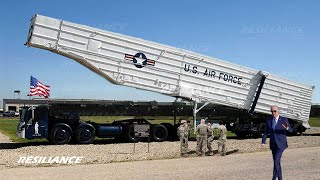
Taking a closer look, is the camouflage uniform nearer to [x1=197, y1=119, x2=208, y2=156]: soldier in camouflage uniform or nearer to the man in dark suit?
[x1=197, y1=119, x2=208, y2=156]: soldier in camouflage uniform

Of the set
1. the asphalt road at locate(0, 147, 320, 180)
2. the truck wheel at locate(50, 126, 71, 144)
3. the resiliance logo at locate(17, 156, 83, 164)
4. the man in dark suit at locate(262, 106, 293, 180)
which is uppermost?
the man in dark suit at locate(262, 106, 293, 180)

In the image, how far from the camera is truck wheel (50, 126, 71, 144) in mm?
19234

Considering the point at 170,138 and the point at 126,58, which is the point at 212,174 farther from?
the point at 170,138

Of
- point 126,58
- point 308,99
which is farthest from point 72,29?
point 308,99

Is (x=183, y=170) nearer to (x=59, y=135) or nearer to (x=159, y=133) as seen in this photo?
(x=59, y=135)

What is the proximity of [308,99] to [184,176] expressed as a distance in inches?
704

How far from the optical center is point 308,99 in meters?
25.8

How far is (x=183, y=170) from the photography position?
11133mm

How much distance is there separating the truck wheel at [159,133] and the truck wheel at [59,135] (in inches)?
169

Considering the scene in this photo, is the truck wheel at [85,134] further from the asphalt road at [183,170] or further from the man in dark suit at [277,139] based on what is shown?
the man in dark suit at [277,139]

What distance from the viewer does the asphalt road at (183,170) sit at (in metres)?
10.1

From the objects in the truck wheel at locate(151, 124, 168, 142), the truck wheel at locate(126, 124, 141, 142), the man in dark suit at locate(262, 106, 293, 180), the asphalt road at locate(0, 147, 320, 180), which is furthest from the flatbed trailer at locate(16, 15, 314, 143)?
the man in dark suit at locate(262, 106, 293, 180)

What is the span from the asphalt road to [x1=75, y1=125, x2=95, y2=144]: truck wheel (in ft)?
23.8

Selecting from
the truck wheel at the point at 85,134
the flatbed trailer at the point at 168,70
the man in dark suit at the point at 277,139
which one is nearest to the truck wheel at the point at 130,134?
the truck wheel at the point at 85,134
